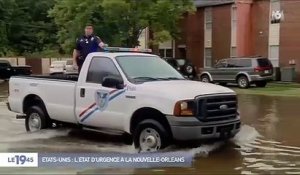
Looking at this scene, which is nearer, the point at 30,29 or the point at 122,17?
the point at 122,17

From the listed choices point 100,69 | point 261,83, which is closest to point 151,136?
point 100,69

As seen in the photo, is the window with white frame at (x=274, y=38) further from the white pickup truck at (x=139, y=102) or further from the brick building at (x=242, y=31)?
the white pickup truck at (x=139, y=102)

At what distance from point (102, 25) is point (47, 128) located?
26.4m

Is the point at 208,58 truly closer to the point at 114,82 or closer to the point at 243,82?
the point at 243,82

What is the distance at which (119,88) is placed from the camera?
962 centimetres

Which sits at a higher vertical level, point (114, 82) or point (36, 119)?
point (114, 82)

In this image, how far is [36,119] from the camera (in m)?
11.7

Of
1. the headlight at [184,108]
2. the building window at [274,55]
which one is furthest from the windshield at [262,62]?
the headlight at [184,108]

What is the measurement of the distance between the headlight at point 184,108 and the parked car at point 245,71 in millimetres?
22421

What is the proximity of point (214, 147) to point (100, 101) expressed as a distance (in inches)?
92.7

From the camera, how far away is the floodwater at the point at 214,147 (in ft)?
26.7

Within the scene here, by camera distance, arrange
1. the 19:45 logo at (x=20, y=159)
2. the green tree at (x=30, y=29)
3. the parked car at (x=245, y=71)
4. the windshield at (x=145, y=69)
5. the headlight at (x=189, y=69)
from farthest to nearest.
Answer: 1. the green tree at (x=30, y=29)
2. the headlight at (x=189, y=69)
3. the parked car at (x=245, y=71)
4. the windshield at (x=145, y=69)
5. the 19:45 logo at (x=20, y=159)
